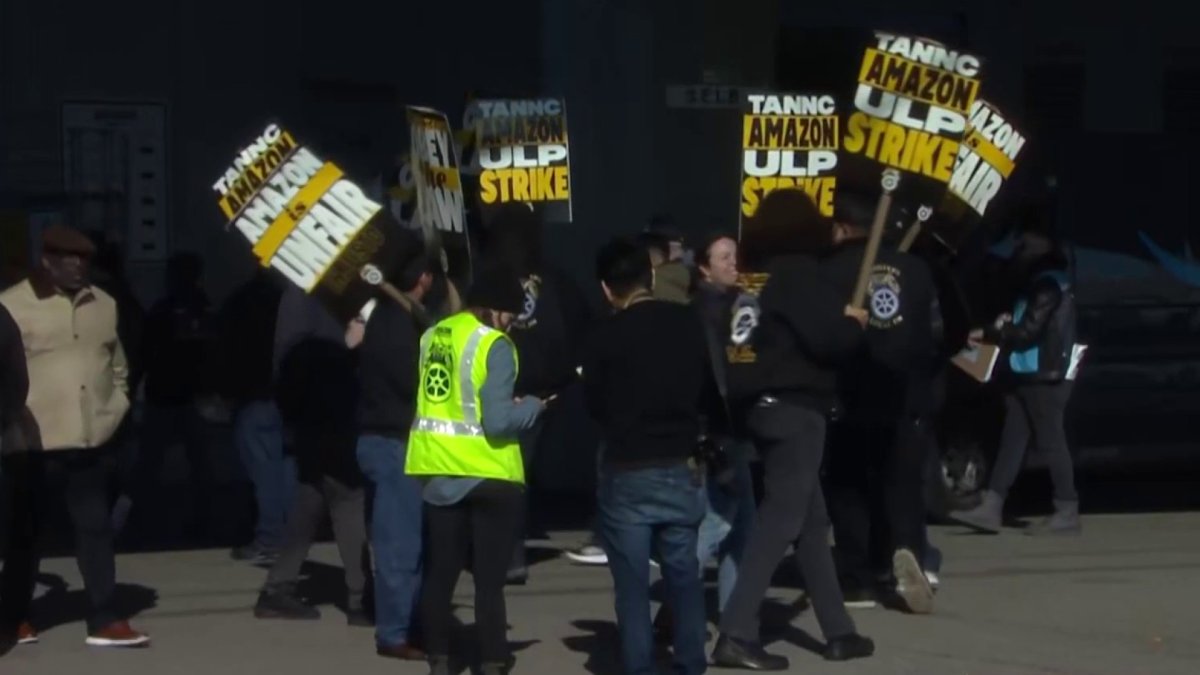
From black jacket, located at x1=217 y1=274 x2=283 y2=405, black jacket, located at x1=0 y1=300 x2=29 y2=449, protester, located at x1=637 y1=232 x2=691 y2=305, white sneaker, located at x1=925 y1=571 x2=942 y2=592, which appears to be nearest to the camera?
black jacket, located at x1=0 y1=300 x2=29 y2=449

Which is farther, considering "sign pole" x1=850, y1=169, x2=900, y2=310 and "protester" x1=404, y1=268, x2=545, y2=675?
"sign pole" x1=850, y1=169, x2=900, y2=310

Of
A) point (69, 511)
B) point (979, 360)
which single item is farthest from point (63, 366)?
point (979, 360)

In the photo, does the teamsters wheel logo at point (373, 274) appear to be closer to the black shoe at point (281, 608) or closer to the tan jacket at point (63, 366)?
the tan jacket at point (63, 366)

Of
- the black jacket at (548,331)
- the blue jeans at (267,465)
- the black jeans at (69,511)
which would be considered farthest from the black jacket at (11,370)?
A: the blue jeans at (267,465)

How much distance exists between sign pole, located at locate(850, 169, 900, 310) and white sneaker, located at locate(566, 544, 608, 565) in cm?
286

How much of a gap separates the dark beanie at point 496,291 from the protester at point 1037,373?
4999mm

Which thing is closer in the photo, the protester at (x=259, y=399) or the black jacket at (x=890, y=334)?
the black jacket at (x=890, y=334)

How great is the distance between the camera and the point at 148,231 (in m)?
15.0

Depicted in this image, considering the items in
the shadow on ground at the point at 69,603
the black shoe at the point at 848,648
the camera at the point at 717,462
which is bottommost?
the shadow on ground at the point at 69,603

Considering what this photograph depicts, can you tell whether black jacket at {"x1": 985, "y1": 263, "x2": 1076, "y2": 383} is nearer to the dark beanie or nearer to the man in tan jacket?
the dark beanie

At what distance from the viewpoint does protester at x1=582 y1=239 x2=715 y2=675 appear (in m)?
8.64

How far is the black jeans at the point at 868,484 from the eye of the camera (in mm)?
10688

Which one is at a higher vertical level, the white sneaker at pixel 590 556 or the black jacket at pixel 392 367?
the black jacket at pixel 392 367

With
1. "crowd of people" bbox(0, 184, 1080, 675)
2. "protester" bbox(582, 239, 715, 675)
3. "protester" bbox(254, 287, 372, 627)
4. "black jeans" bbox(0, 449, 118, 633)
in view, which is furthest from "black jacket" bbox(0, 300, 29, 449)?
"protester" bbox(582, 239, 715, 675)
